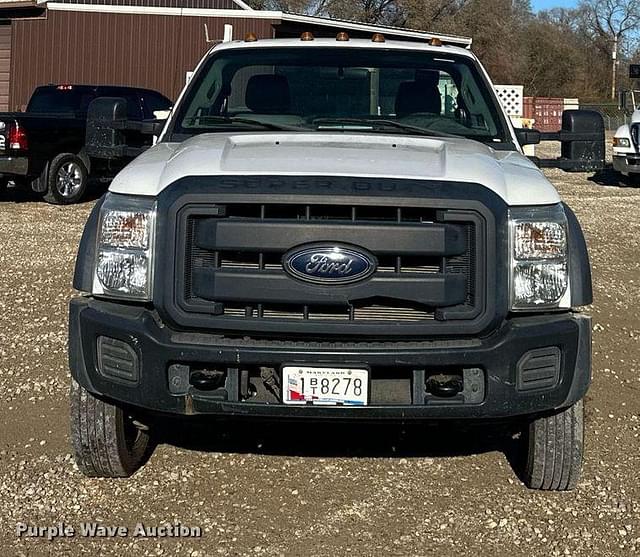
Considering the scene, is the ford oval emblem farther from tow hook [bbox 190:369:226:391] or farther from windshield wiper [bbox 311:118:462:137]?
windshield wiper [bbox 311:118:462:137]

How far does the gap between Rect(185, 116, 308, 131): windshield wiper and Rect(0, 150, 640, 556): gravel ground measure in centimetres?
148

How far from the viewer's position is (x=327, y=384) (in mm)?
3619

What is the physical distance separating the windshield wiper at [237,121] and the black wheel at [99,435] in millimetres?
1568

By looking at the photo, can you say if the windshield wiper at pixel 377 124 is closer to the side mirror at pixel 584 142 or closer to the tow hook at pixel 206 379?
the side mirror at pixel 584 142

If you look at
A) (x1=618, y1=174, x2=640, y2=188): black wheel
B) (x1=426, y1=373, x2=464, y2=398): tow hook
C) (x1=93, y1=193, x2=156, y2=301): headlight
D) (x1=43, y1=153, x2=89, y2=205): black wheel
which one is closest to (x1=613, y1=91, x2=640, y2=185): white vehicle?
(x1=618, y1=174, x2=640, y2=188): black wheel

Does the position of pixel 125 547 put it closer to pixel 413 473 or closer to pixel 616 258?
pixel 413 473

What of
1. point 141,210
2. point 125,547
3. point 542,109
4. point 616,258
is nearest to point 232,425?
point 125,547

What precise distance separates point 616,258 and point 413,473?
21.2 ft

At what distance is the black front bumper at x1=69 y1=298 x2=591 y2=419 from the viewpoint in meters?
3.59

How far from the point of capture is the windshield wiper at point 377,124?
15.9ft

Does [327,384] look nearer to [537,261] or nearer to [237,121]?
[537,261]

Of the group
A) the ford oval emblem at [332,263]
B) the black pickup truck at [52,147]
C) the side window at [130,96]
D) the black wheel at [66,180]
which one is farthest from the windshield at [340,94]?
the side window at [130,96]

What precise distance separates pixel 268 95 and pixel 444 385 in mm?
2220

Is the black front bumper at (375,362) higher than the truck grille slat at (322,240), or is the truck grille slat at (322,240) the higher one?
the truck grille slat at (322,240)
